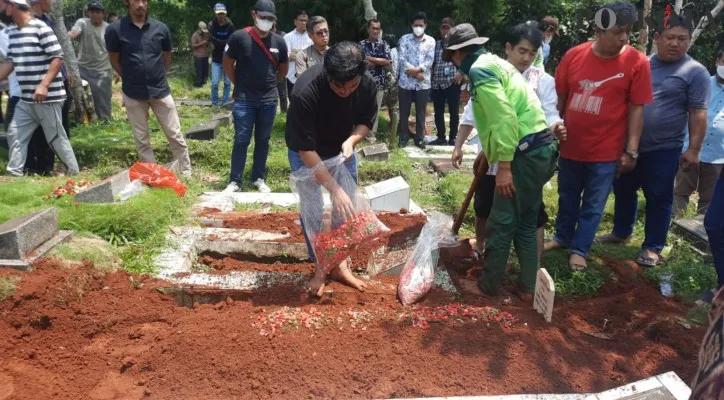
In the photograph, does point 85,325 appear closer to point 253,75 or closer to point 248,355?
point 248,355

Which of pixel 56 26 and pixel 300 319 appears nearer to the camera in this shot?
pixel 300 319

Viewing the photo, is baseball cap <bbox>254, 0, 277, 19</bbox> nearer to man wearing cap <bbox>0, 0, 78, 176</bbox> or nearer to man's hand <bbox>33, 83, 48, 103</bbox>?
man wearing cap <bbox>0, 0, 78, 176</bbox>

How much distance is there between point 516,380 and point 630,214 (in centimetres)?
264

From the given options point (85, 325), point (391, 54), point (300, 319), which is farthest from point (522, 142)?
point (391, 54)

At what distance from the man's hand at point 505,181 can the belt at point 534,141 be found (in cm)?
16

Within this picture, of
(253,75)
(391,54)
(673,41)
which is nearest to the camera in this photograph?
(673,41)

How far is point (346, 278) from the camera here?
3764mm

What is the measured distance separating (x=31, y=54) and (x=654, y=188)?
234 inches

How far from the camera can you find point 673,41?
4.04 metres

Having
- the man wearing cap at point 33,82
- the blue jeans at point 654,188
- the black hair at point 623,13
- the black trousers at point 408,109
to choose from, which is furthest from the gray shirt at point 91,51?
the blue jeans at point 654,188

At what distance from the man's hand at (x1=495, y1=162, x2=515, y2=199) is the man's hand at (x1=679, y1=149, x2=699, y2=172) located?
1.77 metres

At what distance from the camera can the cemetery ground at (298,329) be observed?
2730mm

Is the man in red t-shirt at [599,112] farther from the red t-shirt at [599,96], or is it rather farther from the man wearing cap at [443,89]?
the man wearing cap at [443,89]

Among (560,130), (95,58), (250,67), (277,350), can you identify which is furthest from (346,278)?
(95,58)
